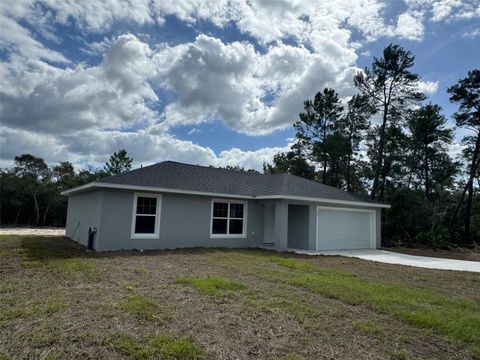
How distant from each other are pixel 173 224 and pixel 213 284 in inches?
277

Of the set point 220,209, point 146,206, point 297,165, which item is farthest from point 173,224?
point 297,165

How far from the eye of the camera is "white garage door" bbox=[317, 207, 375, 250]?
16281 mm

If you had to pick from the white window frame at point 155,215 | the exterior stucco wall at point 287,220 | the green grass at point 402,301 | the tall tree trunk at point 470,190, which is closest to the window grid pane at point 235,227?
the exterior stucco wall at point 287,220

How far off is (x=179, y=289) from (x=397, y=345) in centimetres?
391

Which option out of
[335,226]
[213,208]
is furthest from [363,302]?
[335,226]

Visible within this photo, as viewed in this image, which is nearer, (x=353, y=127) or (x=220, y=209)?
(x=220, y=209)

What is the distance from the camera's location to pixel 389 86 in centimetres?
2555

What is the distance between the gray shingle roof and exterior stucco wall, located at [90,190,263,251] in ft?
1.59

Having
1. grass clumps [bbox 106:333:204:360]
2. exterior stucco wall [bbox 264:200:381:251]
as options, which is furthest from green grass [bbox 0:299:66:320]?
exterior stucco wall [bbox 264:200:381:251]

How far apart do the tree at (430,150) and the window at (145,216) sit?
22.6 meters

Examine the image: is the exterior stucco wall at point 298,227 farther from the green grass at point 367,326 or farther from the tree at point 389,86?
the tree at point 389,86

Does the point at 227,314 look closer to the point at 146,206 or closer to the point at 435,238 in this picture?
the point at 146,206

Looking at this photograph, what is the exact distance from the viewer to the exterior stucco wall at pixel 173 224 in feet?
40.4

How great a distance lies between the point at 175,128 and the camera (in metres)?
24.2
